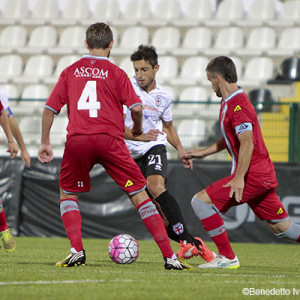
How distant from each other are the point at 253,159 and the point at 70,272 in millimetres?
1820

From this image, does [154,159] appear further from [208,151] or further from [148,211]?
[148,211]

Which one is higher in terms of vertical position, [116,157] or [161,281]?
[116,157]

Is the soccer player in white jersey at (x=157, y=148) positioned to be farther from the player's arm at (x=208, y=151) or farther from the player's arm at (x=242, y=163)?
the player's arm at (x=242, y=163)

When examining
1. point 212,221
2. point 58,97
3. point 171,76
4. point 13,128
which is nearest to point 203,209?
point 212,221

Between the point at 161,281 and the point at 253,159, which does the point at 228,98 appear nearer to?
the point at 253,159

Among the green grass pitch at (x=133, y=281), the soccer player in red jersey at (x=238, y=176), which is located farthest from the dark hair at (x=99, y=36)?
the green grass pitch at (x=133, y=281)

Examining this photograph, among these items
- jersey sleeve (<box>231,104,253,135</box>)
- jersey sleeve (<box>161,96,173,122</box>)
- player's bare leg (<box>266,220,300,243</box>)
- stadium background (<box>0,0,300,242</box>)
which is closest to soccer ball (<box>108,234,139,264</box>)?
player's bare leg (<box>266,220,300,243</box>)

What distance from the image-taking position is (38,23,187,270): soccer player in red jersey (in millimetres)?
5695

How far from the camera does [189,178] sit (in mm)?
12094

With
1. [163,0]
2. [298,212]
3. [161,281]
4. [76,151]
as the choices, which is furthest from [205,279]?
[163,0]

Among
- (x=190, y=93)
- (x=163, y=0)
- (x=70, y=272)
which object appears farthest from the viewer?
(x=163, y=0)

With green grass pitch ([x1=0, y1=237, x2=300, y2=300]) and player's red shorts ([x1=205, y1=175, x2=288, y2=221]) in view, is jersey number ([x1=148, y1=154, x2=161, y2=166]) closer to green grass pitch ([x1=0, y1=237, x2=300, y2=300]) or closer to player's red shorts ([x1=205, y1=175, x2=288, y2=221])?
green grass pitch ([x1=0, y1=237, x2=300, y2=300])

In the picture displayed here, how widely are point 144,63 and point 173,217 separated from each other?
165 cm

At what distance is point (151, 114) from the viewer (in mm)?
7590
